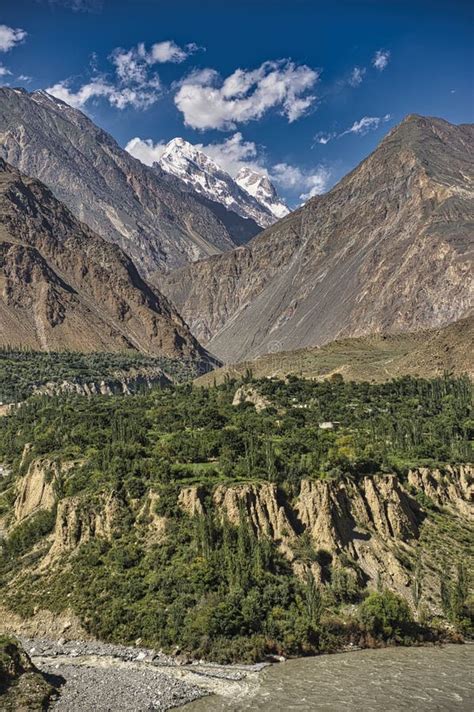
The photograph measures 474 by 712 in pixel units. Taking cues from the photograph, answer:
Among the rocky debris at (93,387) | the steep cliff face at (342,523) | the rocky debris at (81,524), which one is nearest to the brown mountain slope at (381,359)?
the rocky debris at (93,387)

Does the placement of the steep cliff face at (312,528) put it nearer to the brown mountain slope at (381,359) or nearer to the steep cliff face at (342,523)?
the steep cliff face at (342,523)

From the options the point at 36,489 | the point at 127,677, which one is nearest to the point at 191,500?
the point at 127,677

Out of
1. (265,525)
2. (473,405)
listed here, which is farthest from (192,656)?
(473,405)

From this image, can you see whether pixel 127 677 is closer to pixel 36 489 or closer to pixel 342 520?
pixel 342 520

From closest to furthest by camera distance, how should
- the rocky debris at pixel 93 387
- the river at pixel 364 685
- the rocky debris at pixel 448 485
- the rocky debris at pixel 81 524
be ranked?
1. the river at pixel 364 685
2. the rocky debris at pixel 81 524
3. the rocky debris at pixel 448 485
4. the rocky debris at pixel 93 387

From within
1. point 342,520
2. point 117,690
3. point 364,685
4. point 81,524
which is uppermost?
point 81,524

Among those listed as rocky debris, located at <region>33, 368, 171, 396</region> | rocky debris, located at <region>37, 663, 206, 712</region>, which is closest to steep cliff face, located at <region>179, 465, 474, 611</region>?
rocky debris, located at <region>37, 663, 206, 712</region>
